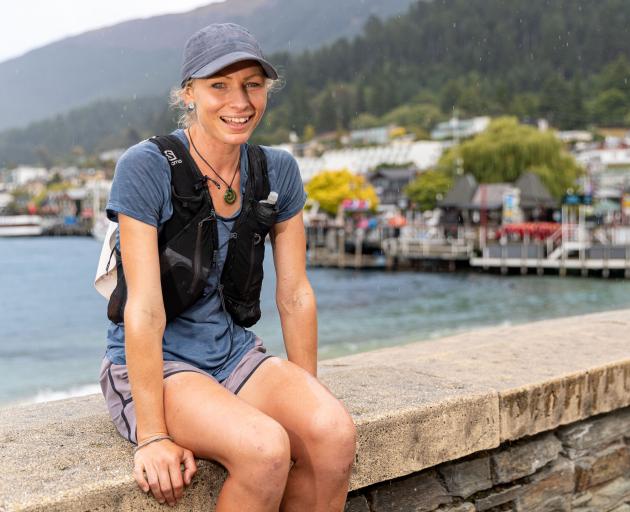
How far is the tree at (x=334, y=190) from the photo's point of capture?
243ft

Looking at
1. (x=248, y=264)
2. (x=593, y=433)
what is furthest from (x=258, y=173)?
(x=593, y=433)

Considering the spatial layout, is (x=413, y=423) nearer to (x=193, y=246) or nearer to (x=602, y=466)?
(x=193, y=246)

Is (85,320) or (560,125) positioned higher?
(560,125)

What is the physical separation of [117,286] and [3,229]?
155 m

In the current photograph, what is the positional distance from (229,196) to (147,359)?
0.50 m

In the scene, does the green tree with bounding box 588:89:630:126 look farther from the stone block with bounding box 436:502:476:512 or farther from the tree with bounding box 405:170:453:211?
the stone block with bounding box 436:502:476:512

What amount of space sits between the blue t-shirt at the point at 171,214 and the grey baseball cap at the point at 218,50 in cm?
22

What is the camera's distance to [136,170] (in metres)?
2.04

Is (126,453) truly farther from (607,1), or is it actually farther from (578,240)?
(607,1)

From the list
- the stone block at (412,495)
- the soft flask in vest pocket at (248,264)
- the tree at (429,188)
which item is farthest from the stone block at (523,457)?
the tree at (429,188)

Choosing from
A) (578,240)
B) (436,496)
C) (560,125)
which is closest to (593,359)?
(436,496)

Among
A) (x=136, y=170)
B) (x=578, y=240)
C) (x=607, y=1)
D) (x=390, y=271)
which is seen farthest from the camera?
(x=607, y=1)

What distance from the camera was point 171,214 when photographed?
6.88 feet

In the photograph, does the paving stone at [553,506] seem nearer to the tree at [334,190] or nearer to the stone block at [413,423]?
the stone block at [413,423]
